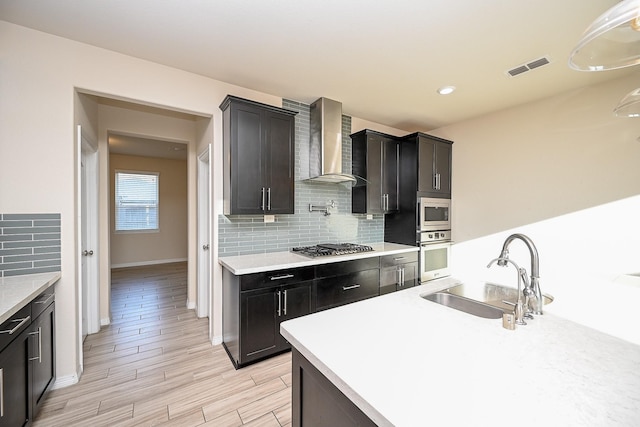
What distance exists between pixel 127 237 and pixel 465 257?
7253mm

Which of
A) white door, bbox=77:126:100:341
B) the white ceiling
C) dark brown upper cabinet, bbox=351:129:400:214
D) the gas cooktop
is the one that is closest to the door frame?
white door, bbox=77:126:100:341

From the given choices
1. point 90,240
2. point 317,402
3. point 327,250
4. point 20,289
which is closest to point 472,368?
point 317,402

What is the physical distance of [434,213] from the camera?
3787mm

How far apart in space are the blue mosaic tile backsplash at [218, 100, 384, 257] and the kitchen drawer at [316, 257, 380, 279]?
2.22 feet

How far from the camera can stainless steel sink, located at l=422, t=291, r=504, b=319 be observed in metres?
1.46

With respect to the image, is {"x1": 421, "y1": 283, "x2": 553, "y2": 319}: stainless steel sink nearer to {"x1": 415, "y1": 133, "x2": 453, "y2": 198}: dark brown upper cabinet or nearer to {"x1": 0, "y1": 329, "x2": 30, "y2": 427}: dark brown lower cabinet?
{"x1": 415, "y1": 133, "x2": 453, "y2": 198}: dark brown upper cabinet

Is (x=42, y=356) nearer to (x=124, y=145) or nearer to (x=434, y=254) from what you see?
(x=434, y=254)

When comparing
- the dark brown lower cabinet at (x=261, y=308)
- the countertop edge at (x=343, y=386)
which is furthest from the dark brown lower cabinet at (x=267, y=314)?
the countertop edge at (x=343, y=386)

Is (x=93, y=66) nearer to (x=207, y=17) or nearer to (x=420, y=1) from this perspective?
(x=207, y=17)

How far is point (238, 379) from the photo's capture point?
2199 mm

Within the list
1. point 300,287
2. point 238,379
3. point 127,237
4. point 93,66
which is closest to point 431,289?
point 300,287

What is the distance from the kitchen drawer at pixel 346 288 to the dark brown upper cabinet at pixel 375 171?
3.03 ft

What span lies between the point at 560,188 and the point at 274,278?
3.30m

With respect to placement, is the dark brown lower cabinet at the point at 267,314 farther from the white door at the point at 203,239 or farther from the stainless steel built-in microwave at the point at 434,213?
the stainless steel built-in microwave at the point at 434,213
